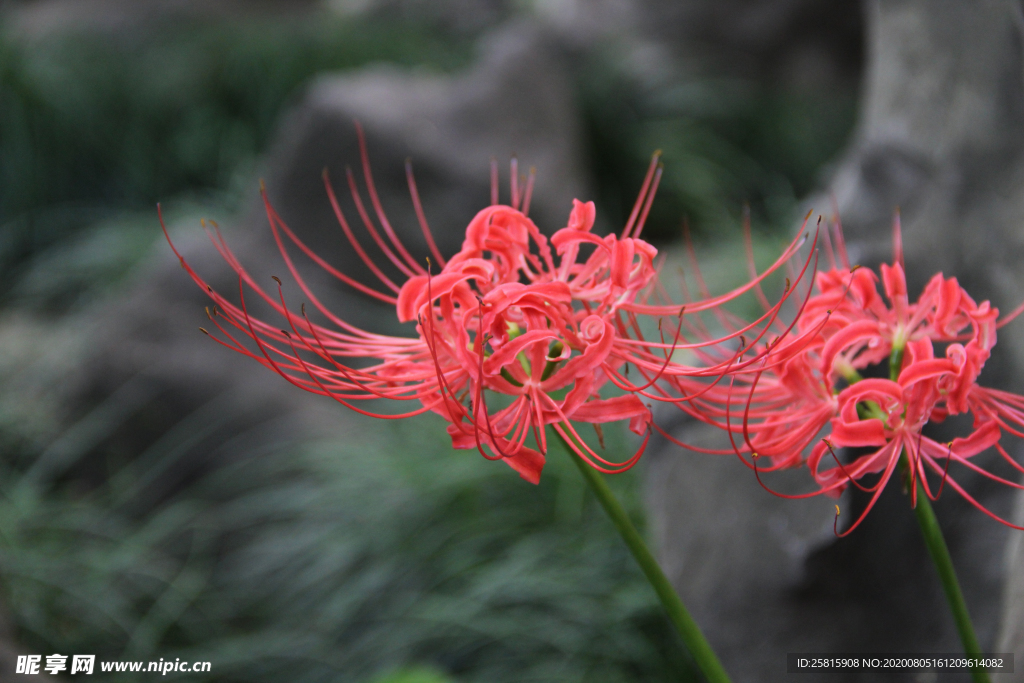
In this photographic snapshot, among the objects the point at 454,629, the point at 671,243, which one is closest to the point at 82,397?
the point at 454,629

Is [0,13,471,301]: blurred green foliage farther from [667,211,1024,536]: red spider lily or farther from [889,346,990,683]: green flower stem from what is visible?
[889,346,990,683]: green flower stem

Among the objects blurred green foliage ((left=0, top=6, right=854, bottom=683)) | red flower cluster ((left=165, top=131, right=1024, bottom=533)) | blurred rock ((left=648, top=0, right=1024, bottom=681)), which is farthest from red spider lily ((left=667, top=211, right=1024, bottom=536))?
blurred green foliage ((left=0, top=6, right=854, bottom=683))

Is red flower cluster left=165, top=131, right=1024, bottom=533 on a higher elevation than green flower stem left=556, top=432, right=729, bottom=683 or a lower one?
higher

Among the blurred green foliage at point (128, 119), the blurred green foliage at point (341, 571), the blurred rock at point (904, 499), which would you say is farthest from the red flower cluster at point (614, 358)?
the blurred green foliage at point (128, 119)

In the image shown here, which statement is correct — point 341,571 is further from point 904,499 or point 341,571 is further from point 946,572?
point 946,572

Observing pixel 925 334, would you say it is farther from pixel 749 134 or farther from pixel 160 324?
pixel 749 134

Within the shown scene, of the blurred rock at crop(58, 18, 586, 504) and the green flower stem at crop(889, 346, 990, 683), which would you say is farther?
the blurred rock at crop(58, 18, 586, 504)

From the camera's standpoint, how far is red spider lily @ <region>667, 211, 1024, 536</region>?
19.8 inches

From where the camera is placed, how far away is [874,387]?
1.63 feet

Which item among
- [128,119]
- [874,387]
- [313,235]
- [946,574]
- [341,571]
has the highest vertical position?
[128,119]

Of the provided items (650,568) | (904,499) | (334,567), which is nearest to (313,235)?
(334,567)

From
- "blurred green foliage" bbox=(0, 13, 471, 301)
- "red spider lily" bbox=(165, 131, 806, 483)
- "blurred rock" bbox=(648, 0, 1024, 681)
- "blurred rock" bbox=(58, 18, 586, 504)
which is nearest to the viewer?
"red spider lily" bbox=(165, 131, 806, 483)

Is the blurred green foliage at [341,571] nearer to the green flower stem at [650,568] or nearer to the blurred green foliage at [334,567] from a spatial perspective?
the blurred green foliage at [334,567]

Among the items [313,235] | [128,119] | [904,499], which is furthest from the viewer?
[128,119]
